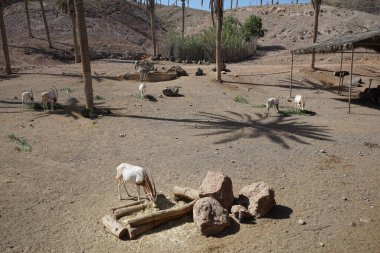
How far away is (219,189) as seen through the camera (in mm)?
7129

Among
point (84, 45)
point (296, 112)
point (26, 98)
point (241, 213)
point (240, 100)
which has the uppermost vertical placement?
point (84, 45)

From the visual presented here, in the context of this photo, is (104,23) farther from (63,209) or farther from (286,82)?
(63,209)

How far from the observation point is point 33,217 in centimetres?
722

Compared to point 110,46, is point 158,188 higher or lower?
lower

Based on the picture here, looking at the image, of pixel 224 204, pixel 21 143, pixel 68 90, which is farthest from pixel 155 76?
pixel 224 204

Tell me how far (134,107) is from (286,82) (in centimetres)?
1141

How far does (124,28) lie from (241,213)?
5255 centimetres

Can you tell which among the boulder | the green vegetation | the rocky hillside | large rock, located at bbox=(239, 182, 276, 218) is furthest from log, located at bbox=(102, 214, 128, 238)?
the rocky hillside

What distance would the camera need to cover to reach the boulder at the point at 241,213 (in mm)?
6895

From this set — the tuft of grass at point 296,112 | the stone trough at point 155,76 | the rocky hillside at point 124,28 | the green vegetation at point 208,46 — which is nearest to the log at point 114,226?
the tuft of grass at point 296,112

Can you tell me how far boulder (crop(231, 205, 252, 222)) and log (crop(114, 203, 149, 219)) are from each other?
1.75 metres

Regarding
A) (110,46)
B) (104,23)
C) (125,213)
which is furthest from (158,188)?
(104,23)

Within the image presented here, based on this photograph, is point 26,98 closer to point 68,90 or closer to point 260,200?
point 68,90

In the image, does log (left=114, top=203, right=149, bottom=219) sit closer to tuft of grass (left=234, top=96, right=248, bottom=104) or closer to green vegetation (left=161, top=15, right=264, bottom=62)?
tuft of grass (left=234, top=96, right=248, bottom=104)
